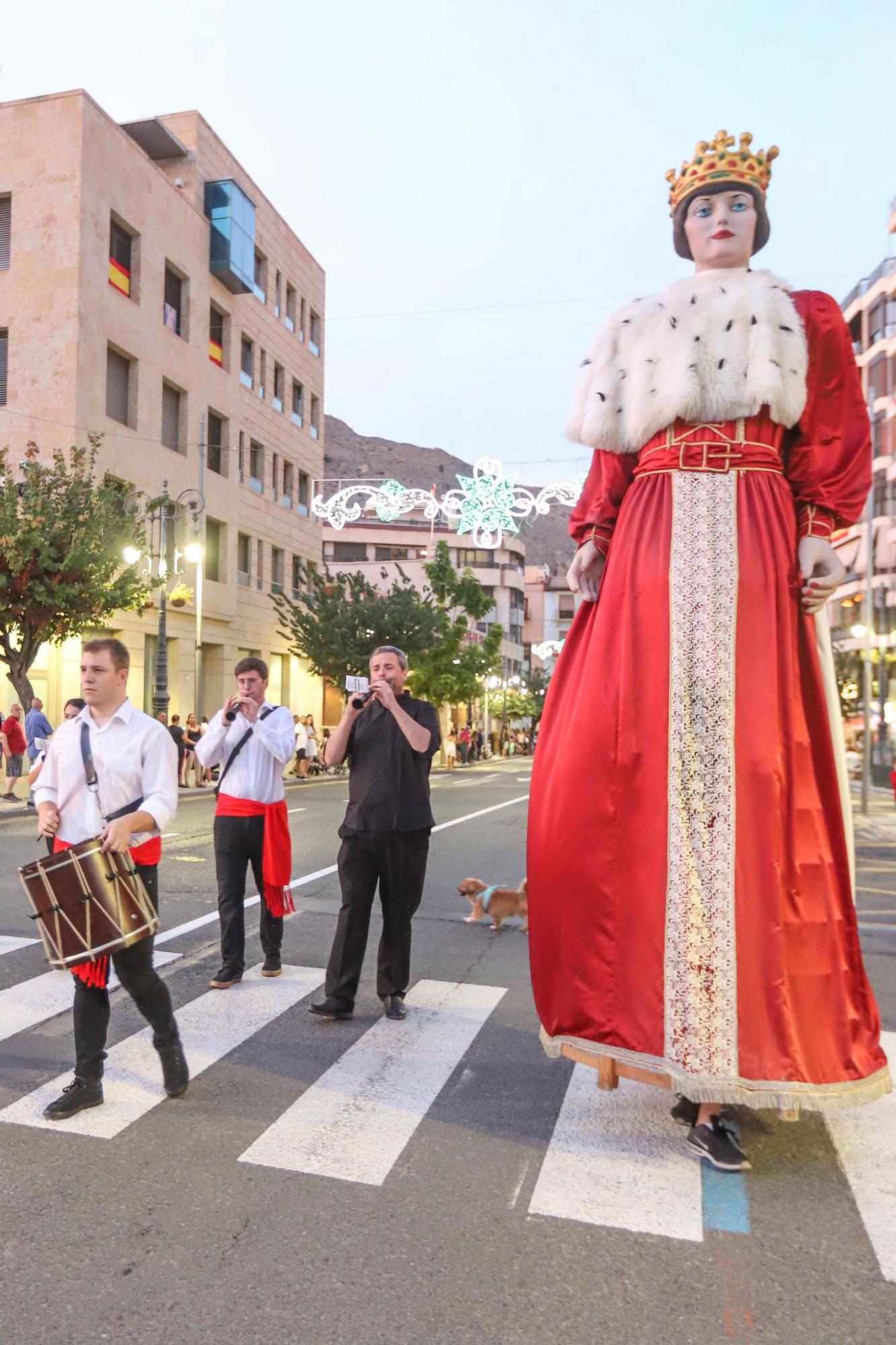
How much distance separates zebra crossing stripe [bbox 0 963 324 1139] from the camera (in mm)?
3807

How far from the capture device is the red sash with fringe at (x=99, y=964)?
3.87m

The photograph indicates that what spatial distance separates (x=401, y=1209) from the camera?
3121 mm

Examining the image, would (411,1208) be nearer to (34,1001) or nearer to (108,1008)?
(108,1008)

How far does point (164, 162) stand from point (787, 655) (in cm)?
3632

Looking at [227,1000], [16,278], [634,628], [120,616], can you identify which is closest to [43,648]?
[120,616]

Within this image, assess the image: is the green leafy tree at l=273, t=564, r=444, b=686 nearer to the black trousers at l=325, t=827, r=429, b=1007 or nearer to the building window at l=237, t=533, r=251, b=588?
the building window at l=237, t=533, r=251, b=588

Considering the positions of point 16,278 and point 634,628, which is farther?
point 16,278

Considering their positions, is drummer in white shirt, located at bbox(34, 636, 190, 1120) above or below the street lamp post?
below

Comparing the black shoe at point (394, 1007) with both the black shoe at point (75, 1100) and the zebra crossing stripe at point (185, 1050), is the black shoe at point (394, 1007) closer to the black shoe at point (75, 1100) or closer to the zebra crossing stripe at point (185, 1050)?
the zebra crossing stripe at point (185, 1050)

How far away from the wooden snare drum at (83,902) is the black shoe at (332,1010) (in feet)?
5.19

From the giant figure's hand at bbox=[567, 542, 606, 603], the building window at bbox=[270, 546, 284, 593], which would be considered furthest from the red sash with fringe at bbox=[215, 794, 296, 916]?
the building window at bbox=[270, 546, 284, 593]

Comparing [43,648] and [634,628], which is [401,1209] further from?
[43,648]

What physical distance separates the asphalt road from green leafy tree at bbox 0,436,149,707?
621 inches

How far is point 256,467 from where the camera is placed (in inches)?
1547
